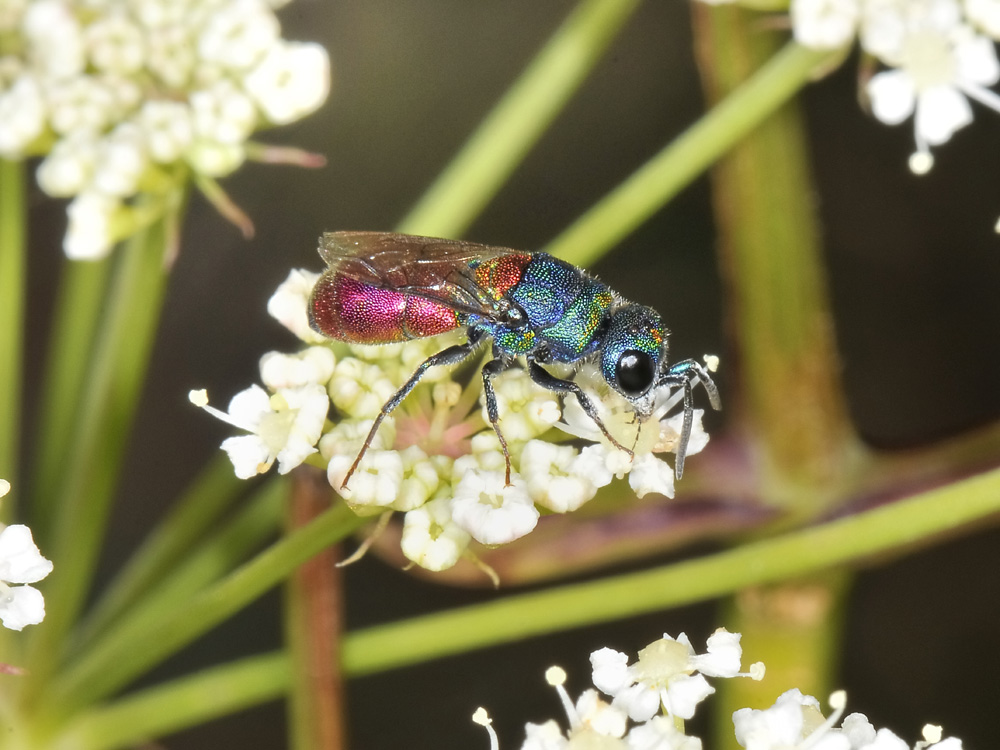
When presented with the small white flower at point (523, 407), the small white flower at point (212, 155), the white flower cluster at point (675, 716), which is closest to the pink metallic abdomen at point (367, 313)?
the small white flower at point (523, 407)

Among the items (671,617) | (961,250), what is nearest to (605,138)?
(961,250)

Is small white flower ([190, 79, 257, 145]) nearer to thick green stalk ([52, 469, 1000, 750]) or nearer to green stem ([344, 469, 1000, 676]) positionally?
thick green stalk ([52, 469, 1000, 750])

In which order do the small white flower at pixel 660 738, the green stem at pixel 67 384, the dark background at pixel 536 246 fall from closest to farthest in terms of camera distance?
the small white flower at pixel 660 738 → the green stem at pixel 67 384 → the dark background at pixel 536 246

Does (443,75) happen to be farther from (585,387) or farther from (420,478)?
(420,478)

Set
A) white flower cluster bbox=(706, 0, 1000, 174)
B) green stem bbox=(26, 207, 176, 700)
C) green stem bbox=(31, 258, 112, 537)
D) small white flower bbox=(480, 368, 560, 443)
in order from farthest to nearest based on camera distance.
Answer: green stem bbox=(31, 258, 112, 537)
green stem bbox=(26, 207, 176, 700)
white flower cluster bbox=(706, 0, 1000, 174)
small white flower bbox=(480, 368, 560, 443)

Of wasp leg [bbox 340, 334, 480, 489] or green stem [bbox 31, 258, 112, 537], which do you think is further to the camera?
green stem [bbox 31, 258, 112, 537]

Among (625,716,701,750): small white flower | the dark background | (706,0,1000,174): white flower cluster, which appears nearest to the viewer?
(625,716,701,750): small white flower

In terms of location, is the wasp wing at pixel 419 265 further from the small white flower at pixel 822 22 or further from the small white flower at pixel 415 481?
the small white flower at pixel 822 22

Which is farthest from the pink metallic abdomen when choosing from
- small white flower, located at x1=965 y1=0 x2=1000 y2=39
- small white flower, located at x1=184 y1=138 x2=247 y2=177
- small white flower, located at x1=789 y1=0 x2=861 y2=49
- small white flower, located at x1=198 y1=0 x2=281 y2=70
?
small white flower, located at x1=965 y1=0 x2=1000 y2=39
